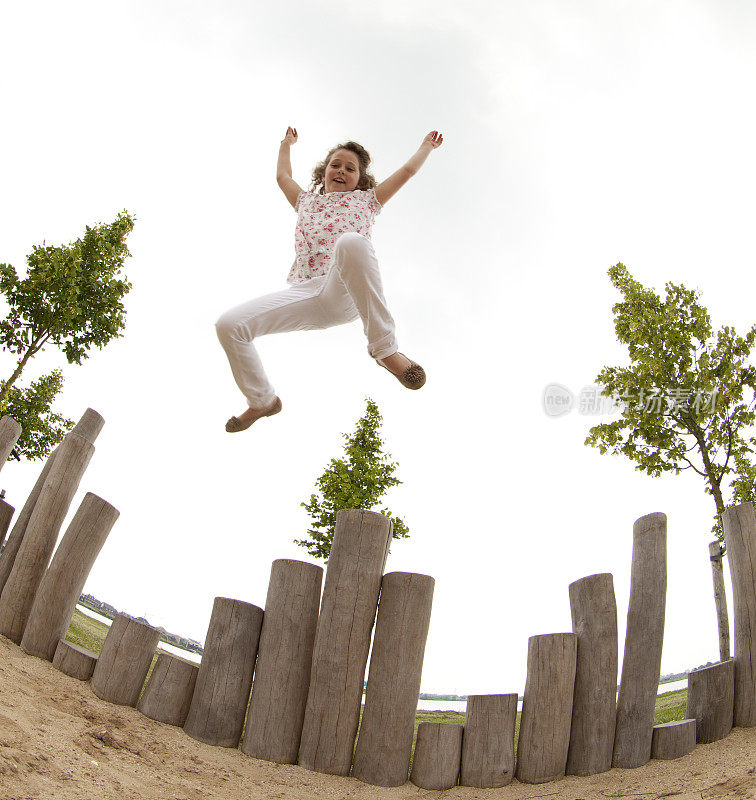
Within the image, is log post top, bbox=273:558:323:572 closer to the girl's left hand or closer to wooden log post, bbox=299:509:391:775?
wooden log post, bbox=299:509:391:775

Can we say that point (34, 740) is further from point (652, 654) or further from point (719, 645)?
point (719, 645)

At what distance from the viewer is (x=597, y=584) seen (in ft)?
13.7

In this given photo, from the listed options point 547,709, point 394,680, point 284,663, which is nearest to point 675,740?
point 547,709

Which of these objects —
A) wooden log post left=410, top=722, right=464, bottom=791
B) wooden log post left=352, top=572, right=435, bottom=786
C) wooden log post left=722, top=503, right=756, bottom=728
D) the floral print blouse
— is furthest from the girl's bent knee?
wooden log post left=722, top=503, right=756, bottom=728

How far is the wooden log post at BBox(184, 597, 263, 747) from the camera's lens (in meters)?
4.09

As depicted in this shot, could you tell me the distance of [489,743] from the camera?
3932mm

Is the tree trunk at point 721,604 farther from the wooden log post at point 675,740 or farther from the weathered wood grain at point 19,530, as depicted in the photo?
the weathered wood grain at point 19,530

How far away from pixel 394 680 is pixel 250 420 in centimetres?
197

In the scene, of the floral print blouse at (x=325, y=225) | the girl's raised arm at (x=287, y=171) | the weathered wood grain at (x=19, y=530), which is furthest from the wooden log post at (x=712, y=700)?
the weathered wood grain at (x=19, y=530)

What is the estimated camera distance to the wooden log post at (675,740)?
12.7 ft

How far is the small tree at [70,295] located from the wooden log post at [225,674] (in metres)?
6.89

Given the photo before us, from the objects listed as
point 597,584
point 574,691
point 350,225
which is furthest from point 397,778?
point 350,225

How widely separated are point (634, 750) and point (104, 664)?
3261 mm

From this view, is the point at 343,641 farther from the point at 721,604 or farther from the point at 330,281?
the point at 721,604
